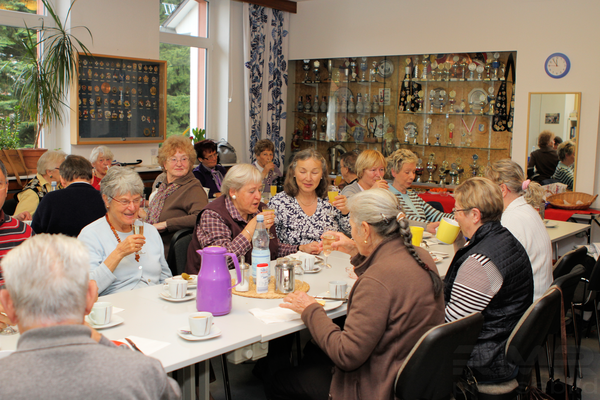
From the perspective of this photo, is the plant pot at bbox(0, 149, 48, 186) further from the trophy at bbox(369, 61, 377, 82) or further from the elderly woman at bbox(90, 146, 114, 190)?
the trophy at bbox(369, 61, 377, 82)

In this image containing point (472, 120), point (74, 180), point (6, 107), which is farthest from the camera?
point (472, 120)

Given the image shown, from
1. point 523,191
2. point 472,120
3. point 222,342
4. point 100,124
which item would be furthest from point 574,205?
point 100,124

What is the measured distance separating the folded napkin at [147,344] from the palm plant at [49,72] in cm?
422

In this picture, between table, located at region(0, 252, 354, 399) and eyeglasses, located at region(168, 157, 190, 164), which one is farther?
eyeglasses, located at region(168, 157, 190, 164)

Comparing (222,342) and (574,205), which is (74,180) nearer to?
(222,342)

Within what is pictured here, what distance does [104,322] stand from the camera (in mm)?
2049

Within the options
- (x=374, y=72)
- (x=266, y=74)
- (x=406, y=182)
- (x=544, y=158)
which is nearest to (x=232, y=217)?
(x=406, y=182)

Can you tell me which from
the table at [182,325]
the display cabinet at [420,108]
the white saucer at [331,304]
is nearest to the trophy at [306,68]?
the display cabinet at [420,108]

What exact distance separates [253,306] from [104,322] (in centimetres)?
63

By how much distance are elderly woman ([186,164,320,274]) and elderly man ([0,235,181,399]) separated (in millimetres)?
1741

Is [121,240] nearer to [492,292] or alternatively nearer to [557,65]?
[492,292]

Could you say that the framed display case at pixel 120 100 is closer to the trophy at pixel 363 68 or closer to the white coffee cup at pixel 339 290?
the trophy at pixel 363 68

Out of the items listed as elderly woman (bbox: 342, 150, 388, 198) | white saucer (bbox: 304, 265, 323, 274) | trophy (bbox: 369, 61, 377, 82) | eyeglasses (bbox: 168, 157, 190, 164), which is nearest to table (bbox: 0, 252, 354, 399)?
white saucer (bbox: 304, 265, 323, 274)

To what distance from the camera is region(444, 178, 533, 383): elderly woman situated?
2230mm
